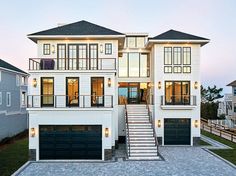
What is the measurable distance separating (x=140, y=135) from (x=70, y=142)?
548 cm

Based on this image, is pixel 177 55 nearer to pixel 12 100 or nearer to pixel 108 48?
pixel 108 48

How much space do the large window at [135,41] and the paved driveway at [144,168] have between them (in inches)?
464

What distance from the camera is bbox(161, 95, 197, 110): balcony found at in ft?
75.6

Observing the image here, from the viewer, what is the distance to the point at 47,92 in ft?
62.6

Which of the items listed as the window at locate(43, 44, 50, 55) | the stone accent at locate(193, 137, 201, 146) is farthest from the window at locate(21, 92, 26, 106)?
the stone accent at locate(193, 137, 201, 146)

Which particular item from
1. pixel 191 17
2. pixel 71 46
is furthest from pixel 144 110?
pixel 191 17

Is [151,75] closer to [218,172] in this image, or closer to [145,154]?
[145,154]

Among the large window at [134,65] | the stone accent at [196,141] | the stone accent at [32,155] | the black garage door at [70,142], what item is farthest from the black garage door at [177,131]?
the stone accent at [32,155]

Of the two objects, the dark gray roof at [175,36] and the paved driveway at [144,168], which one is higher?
the dark gray roof at [175,36]

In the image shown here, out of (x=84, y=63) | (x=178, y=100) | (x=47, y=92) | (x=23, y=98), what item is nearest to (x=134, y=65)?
(x=178, y=100)

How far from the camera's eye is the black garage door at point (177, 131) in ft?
76.4

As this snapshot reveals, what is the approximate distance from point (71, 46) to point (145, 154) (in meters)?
10.1

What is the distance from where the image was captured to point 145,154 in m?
18.5

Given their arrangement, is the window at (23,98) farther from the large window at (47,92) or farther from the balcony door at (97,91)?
the balcony door at (97,91)
